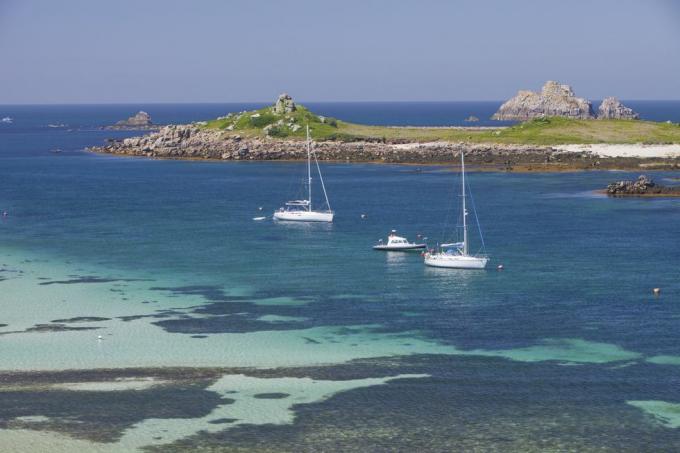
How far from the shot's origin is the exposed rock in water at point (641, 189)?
126 meters

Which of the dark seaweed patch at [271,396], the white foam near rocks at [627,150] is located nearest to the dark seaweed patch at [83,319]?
the dark seaweed patch at [271,396]

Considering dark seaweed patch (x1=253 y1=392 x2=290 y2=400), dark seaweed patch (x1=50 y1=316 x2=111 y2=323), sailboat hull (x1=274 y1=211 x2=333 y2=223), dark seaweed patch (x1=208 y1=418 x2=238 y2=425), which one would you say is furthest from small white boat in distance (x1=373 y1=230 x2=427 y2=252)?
dark seaweed patch (x1=208 y1=418 x2=238 y2=425)

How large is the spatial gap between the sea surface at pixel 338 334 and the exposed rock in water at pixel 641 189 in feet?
36.5

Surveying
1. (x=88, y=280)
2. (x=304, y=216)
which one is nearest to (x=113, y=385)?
(x=88, y=280)

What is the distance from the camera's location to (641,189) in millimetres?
126938

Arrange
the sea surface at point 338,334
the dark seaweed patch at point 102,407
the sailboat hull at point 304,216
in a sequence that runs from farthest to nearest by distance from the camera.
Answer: the sailboat hull at point 304,216 < the dark seaweed patch at point 102,407 < the sea surface at point 338,334

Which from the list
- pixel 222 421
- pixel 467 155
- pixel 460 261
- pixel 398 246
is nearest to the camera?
pixel 222 421

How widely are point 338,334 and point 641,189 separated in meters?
77.3

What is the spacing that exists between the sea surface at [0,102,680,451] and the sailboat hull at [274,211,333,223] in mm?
2028

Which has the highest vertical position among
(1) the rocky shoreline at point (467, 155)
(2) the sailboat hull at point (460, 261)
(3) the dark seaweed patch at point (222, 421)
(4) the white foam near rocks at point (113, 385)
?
(1) the rocky shoreline at point (467, 155)

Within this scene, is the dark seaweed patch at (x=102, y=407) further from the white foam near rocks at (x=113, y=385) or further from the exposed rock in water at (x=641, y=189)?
the exposed rock in water at (x=641, y=189)

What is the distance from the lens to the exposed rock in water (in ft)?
414

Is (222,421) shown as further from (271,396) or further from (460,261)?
(460,261)

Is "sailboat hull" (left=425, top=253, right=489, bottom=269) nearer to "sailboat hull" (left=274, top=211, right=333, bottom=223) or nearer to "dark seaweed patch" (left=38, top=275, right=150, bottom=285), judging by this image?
"dark seaweed patch" (left=38, top=275, right=150, bottom=285)
